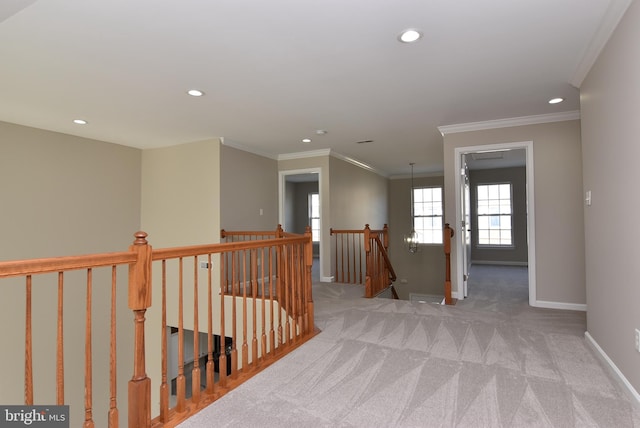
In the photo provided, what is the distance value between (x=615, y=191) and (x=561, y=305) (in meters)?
2.43

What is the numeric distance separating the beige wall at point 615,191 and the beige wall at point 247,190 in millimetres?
4347

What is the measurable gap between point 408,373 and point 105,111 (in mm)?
4075

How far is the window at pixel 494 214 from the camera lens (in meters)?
8.16

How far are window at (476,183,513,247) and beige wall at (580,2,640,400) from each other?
5.75 metres

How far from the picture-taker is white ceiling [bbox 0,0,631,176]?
2080mm

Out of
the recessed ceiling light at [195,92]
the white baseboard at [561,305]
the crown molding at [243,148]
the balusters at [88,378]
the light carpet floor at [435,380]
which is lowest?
the light carpet floor at [435,380]

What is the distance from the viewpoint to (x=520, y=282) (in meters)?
A: 5.89

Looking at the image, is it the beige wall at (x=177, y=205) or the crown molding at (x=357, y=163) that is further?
the crown molding at (x=357, y=163)

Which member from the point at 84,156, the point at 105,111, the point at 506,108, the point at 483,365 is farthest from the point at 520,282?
the point at 84,156

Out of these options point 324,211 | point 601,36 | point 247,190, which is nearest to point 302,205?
point 324,211

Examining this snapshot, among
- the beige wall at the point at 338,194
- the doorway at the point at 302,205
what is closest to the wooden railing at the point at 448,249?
the beige wall at the point at 338,194

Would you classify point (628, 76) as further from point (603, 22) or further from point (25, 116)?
point (25, 116)

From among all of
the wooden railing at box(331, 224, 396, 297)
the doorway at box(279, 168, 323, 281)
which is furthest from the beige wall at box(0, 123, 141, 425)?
the doorway at box(279, 168, 323, 281)

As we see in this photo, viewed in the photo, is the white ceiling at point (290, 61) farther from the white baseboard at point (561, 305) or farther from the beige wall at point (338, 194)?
the white baseboard at point (561, 305)
